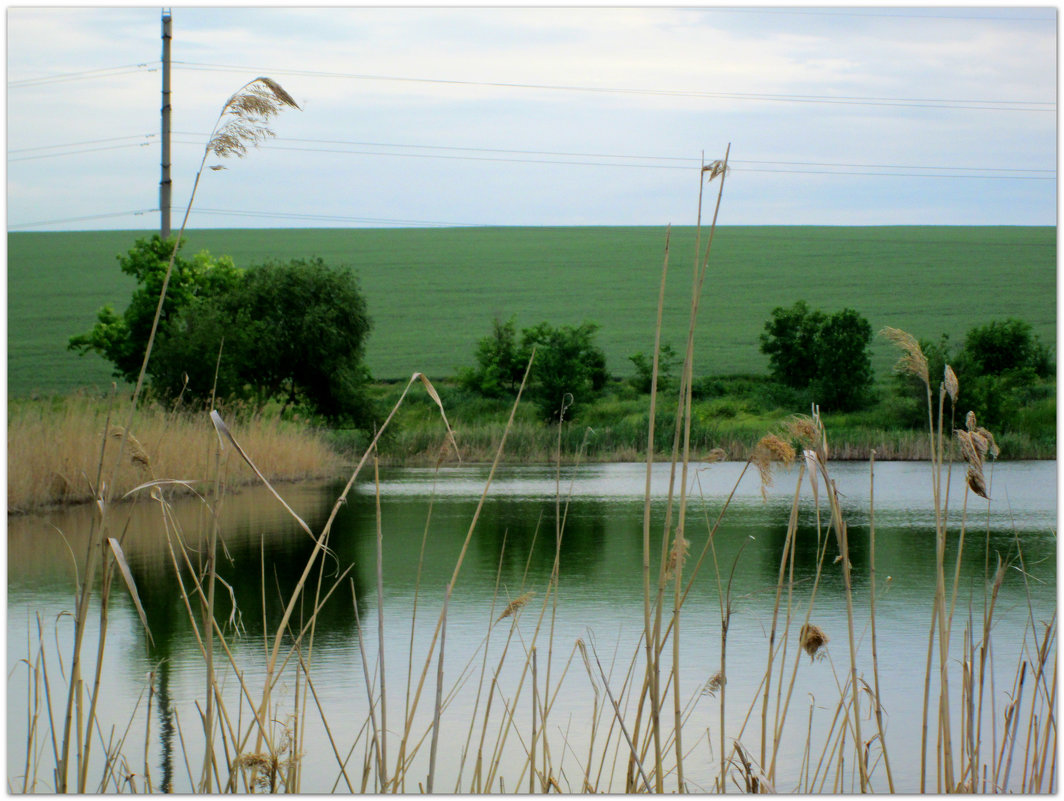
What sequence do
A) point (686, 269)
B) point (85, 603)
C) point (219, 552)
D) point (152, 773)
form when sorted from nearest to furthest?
point (85, 603)
point (152, 773)
point (219, 552)
point (686, 269)

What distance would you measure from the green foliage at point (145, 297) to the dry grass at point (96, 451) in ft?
8.40

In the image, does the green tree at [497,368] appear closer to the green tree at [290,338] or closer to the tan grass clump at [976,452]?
the green tree at [290,338]

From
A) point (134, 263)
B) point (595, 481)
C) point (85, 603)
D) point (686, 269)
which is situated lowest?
point (595, 481)

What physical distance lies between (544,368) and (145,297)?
4.01 meters

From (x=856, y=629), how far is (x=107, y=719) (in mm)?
1731

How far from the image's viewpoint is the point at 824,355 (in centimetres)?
1132

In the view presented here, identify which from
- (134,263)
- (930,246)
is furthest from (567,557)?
(930,246)

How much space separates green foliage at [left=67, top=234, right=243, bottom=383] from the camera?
848 cm

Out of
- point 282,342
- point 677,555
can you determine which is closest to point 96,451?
point 282,342

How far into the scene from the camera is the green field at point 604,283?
52.8 feet

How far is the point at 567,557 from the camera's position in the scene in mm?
3615

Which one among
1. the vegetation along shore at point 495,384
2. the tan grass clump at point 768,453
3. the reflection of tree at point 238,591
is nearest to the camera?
the tan grass clump at point 768,453

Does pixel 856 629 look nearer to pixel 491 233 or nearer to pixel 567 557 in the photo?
pixel 567 557

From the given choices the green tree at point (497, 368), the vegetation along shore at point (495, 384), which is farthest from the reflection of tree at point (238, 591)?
the green tree at point (497, 368)
